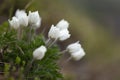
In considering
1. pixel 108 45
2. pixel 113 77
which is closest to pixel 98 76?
pixel 113 77

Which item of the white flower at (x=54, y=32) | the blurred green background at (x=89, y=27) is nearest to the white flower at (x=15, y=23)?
the white flower at (x=54, y=32)

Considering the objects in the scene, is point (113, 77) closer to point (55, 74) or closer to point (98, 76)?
point (98, 76)

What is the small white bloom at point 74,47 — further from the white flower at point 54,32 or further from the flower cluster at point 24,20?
the flower cluster at point 24,20

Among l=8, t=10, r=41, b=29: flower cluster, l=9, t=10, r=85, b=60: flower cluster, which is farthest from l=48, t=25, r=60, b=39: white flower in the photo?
l=8, t=10, r=41, b=29: flower cluster

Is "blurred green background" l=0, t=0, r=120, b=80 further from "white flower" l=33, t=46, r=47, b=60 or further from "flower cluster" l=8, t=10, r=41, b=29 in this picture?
"white flower" l=33, t=46, r=47, b=60

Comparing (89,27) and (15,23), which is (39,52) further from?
(89,27)

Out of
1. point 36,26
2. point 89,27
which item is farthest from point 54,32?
point 89,27

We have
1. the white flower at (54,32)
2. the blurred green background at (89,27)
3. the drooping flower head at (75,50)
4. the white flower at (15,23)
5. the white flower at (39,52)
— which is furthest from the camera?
the blurred green background at (89,27)
